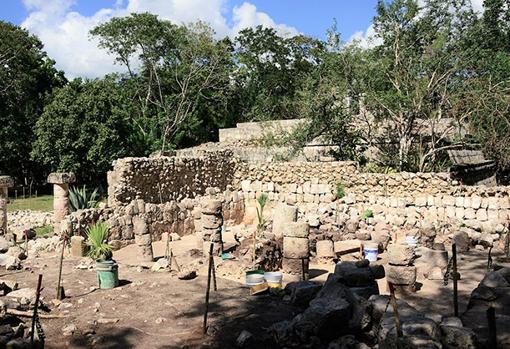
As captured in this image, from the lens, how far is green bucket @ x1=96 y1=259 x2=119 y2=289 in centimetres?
1009

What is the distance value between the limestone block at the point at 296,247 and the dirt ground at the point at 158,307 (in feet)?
2.52

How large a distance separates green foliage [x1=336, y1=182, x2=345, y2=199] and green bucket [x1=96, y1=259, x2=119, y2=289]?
11597 millimetres

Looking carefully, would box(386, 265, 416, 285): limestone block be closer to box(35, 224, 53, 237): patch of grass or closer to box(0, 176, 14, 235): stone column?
box(35, 224, 53, 237): patch of grass

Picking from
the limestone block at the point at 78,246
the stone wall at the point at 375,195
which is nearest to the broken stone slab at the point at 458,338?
the limestone block at the point at 78,246

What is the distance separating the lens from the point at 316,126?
2236 cm

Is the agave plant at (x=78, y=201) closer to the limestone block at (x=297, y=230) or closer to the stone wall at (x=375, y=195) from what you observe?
the stone wall at (x=375, y=195)

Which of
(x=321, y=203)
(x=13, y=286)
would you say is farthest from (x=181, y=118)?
(x=13, y=286)

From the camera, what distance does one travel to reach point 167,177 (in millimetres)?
19047

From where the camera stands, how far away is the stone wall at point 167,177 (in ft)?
55.7

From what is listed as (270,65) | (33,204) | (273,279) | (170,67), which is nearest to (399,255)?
(273,279)

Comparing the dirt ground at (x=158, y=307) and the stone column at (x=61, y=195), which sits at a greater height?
the stone column at (x=61, y=195)

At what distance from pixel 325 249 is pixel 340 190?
6.67m

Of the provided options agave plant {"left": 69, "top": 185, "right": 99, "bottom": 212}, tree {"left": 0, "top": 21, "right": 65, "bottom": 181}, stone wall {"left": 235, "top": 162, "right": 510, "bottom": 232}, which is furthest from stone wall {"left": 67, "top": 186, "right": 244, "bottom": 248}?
tree {"left": 0, "top": 21, "right": 65, "bottom": 181}

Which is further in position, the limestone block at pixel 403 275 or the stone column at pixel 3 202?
the stone column at pixel 3 202
